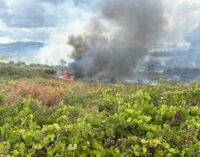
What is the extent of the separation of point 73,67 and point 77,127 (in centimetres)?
6050

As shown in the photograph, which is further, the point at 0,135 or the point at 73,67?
the point at 73,67

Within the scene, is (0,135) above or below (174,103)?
below

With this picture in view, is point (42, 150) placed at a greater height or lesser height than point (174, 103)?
lesser

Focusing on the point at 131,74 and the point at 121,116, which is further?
the point at 131,74

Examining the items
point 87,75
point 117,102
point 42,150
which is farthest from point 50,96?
point 87,75

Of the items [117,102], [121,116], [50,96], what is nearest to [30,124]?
[121,116]

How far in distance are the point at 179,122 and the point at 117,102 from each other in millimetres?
1769

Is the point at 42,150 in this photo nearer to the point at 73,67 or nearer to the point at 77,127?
the point at 77,127

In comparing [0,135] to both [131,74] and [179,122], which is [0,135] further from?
[131,74]

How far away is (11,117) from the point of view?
8.16 metres

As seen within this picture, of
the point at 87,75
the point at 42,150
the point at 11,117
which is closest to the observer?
the point at 42,150

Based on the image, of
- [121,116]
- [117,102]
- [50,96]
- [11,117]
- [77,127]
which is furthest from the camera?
[50,96]

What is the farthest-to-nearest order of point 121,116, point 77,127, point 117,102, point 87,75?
point 87,75 → point 117,102 → point 121,116 → point 77,127

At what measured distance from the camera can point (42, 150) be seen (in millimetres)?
6047
